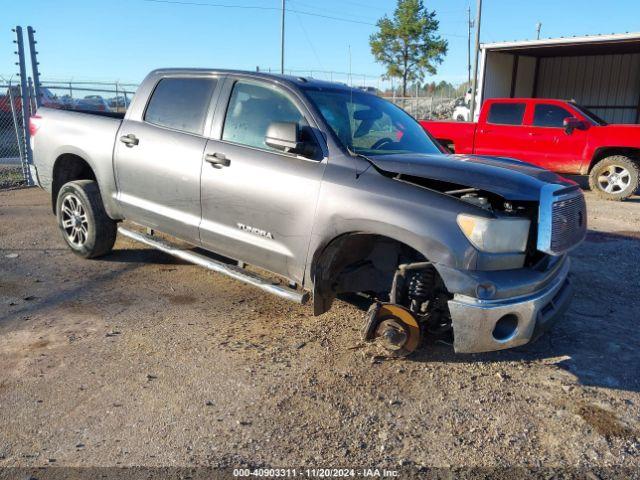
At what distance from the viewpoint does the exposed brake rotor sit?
3.53m

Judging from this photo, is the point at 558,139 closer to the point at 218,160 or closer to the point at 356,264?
the point at 356,264

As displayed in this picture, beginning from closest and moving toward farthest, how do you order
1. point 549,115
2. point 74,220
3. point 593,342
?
point 593,342
point 74,220
point 549,115

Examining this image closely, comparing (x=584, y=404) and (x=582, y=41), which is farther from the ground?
(x=582, y=41)

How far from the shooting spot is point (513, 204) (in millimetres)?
3402

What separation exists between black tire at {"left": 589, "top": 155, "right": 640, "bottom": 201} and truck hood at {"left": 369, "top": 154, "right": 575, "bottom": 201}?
25.9 ft

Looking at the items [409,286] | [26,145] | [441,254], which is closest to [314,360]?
[409,286]

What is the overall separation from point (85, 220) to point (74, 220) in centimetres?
20

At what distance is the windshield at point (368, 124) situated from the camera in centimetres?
396

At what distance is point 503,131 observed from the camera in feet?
38.8

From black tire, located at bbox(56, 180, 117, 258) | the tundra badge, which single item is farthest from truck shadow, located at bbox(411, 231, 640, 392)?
black tire, located at bbox(56, 180, 117, 258)

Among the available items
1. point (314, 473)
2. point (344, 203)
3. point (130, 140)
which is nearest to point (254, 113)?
point (344, 203)

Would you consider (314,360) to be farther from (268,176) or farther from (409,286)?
(268,176)

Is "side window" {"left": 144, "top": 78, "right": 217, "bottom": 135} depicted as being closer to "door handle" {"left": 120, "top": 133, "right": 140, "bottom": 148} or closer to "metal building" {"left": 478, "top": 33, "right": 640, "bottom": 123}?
"door handle" {"left": 120, "top": 133, "right": 140, "bottom": 148}

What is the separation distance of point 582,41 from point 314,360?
45.0 feet
